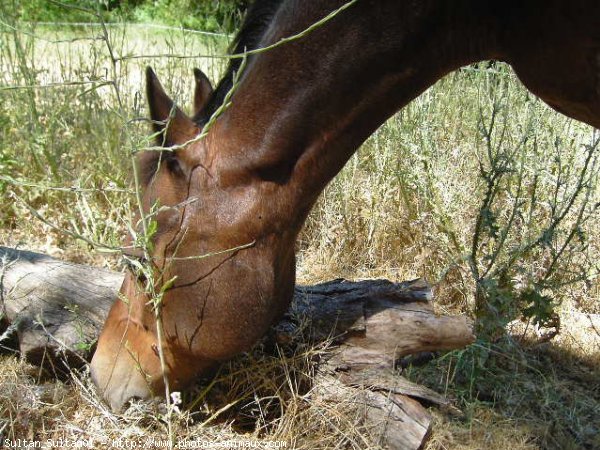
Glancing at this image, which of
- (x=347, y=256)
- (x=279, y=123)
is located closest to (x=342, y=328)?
(x=279, y=123)

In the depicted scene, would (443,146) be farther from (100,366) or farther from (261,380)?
(100,366)

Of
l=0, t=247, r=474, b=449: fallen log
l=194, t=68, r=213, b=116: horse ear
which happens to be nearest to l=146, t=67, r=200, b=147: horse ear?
l=194, t=68, r=213, b=116: horse ear

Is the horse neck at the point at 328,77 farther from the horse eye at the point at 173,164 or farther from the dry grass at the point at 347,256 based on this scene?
the dry grass at the point at 347,256

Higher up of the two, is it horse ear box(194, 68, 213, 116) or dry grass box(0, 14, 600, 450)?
horse ear box(194, 68, 213, 116)

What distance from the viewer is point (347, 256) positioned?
406 centimetres

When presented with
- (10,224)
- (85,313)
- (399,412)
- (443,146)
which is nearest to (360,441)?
(399,412)

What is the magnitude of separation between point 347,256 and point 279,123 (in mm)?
2114

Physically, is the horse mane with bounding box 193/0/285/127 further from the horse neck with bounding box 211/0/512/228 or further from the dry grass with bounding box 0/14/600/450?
the dry grass with bounding box 0/14/600/450

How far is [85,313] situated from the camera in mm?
2729

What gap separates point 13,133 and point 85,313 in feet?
7.45

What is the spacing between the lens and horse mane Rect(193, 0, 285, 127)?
209cm

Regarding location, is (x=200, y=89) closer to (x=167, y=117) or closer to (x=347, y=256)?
(x=167, y=117)

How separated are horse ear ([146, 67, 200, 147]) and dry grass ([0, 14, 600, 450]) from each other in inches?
4.3

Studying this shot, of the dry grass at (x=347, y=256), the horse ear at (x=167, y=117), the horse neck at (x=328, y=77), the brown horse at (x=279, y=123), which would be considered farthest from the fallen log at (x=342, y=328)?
the horse ear at (x=167, y=117)
